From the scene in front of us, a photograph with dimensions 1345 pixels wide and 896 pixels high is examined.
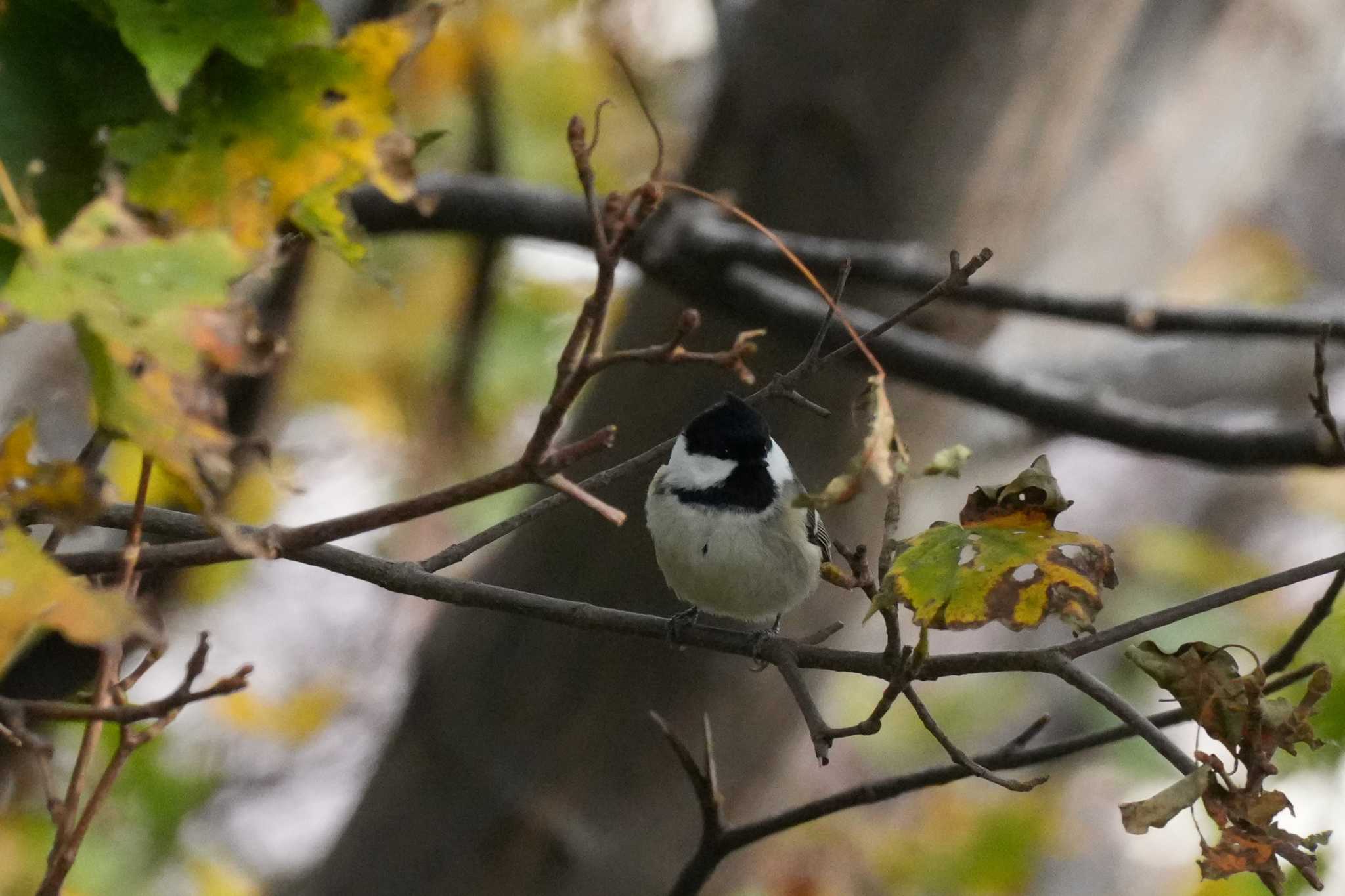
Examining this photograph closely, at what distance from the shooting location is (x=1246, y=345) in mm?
4473

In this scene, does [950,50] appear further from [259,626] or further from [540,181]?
[259,626]

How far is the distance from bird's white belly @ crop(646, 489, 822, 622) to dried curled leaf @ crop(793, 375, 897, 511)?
1257mm

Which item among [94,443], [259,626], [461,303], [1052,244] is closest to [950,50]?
[1052,244]

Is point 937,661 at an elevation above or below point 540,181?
below

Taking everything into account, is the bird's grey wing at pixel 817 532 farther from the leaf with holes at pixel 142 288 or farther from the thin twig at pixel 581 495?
the leaf with holes at pixel 142 288

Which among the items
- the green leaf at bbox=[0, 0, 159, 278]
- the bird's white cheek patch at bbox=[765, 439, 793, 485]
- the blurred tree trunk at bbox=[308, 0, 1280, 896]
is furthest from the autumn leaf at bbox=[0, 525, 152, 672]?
the blurred tree trunk at bbox=[308, 0, 1280, 896]

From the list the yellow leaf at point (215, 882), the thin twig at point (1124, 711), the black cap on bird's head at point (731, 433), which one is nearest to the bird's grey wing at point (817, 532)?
the black cap on bird's head at point (731, 433)

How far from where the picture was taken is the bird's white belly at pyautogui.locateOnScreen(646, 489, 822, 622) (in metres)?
2.40

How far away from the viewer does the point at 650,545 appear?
329cm

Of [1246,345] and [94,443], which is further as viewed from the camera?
[1246,345]

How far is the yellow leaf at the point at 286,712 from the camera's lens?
17.2 ft

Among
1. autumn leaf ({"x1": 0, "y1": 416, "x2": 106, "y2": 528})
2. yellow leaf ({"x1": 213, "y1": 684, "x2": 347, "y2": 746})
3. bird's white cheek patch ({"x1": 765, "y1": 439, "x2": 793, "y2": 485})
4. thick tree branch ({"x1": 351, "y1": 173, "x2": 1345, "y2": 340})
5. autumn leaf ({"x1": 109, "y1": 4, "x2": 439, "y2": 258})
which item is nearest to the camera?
autumn leaf ({"x1": 0, "y1": 416, "x2": 106, "y2": 528})

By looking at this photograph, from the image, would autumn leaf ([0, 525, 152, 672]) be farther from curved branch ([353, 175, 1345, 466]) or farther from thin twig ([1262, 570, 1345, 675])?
curved branch ([353, 175, 1345, 466])

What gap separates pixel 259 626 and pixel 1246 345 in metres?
4.72
